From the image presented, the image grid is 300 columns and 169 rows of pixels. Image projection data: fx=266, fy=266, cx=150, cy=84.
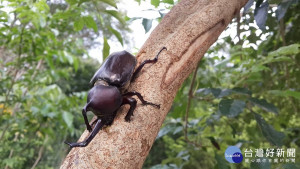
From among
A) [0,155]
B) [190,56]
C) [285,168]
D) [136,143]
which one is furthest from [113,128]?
[0,155]

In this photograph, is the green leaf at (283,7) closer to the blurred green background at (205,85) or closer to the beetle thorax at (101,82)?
the blurred green background at (205,85)

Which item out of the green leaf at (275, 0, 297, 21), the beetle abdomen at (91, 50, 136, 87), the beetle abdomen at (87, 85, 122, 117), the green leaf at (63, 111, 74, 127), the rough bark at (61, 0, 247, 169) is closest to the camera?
the rough bark at (61, 0, 247, 169)

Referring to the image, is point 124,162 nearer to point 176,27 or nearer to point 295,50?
point 176,27

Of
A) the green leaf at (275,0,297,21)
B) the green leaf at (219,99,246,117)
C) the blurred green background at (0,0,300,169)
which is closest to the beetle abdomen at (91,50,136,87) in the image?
the blurred green background at (0,0,300,169)

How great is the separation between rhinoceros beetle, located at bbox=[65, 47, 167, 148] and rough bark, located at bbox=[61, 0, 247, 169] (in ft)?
0.06

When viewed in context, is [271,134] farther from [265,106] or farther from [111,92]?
[111,92]

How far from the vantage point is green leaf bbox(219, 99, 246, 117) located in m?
1.12

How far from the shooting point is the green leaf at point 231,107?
3.67 feet

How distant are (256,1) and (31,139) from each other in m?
1.75

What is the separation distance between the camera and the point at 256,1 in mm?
1151

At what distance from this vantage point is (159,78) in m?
0.85

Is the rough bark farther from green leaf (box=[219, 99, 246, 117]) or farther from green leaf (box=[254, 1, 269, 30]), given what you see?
green leaf (box=[219, 99, 246, 117])
